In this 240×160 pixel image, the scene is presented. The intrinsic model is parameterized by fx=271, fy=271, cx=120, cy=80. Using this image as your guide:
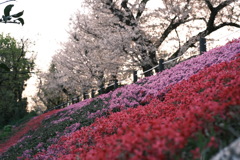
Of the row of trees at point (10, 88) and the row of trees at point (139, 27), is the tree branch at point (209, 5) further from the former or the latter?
the row of trees at point (10, 88)

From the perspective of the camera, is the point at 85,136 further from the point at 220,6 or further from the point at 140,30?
the point at 220,6

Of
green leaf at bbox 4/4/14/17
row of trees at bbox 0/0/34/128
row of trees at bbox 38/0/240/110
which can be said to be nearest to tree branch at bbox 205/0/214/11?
row of trees at bbox 38/0/240/110

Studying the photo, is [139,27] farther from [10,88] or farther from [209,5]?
[10,88]

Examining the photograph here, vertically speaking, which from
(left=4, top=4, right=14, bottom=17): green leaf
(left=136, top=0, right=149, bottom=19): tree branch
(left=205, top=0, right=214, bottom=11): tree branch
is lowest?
(left=4, top=4, right=14, bottom=17): green leaf

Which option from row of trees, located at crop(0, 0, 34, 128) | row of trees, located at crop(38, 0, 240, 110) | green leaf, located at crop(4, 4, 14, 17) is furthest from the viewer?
row of trees, located at crop(0, 0, 34, 128)

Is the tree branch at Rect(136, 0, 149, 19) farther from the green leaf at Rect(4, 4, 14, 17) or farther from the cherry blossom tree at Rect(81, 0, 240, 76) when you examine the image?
the green leaf at Rect(4, 4, 14, 17)

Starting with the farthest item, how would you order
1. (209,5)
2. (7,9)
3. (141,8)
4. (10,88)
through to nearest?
(10,88) → (141,8) → (209,5) → (7,9)

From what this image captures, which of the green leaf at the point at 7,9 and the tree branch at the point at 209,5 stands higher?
the tree branch at the point at 209,5

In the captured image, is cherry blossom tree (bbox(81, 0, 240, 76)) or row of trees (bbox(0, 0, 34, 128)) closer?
cherry blossom tree (bbox(81, 0, 240, 76))

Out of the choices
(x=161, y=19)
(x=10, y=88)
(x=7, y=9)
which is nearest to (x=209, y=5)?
(x=161, y=19)

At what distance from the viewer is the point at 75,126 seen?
1057cm

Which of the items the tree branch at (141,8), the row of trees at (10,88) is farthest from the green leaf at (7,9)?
the tree branch at (141,8)

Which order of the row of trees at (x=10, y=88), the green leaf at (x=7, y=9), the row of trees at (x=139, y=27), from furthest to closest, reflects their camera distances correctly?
1. the row of trees at (x=10, y=88)
2. the row of trees at (x=139, y=27)
3. the green leaf at (x=7, y=9)

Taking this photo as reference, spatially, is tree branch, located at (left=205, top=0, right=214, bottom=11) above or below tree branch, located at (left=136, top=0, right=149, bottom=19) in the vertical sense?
below
